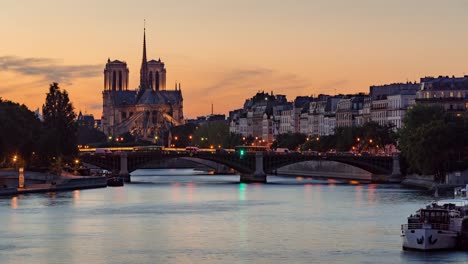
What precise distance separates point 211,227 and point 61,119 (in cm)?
4305

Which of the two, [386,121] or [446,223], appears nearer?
[446,223]

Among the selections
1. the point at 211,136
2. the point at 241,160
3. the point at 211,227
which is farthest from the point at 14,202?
the point at 211,136

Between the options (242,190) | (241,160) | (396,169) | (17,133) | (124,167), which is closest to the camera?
(17,133)

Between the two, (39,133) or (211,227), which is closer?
(211,227)

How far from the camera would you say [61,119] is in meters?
106

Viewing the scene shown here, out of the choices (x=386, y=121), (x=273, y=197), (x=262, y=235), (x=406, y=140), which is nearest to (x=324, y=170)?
(x=386, y=121)

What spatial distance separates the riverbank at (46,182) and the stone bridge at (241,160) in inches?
384

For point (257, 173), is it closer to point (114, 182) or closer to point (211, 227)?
point (114, 182)

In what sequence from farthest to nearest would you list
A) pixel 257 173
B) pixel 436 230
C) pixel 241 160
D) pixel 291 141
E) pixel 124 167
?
1. pixel 291 141
2. pixel 241 160
3. pixel 124 167
4. pixel 257 173
5. pixel 436 230

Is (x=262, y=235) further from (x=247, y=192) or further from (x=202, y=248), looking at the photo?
(x=247, y=192)

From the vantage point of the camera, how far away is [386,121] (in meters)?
144

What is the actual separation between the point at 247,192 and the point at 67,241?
3633 centimetres

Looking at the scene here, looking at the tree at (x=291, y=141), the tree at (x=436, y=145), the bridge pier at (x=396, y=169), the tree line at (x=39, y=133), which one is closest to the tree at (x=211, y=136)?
the tree at (x=291, y=141)

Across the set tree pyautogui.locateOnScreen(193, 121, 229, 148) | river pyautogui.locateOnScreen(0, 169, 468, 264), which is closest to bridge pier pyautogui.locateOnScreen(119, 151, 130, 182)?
river pyautogui.locateOnScreen(0, 169, 468, 264)
